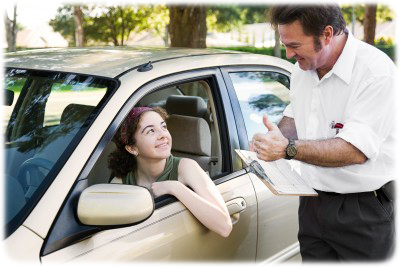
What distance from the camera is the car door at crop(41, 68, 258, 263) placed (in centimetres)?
200

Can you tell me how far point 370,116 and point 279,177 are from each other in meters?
0.49

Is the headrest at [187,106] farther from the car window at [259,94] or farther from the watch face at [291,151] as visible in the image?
the watch face at [291,151]

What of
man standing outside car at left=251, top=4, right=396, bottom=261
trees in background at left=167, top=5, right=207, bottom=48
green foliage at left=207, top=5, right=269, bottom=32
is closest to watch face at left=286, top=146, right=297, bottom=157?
man standing outside car at left=251, top=4, right=396, bottom=261

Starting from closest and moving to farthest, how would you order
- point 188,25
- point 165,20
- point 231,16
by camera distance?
point 188,25 < point 165,20 < point 231,16

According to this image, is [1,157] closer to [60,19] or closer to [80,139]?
[80,139]

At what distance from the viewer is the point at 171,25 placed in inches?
295

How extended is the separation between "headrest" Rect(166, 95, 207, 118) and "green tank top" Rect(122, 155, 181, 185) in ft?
2.10

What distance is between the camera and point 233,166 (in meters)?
2.82

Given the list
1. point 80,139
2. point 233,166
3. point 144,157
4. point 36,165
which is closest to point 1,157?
point 36,165

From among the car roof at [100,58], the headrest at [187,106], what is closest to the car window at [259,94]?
the car roof at [100,58]

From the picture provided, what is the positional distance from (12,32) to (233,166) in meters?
16.6

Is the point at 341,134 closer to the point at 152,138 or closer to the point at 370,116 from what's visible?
the point at 370,116

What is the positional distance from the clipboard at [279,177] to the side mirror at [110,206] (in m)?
0.56

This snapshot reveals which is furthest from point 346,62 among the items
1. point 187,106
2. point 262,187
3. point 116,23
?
point 116,23
